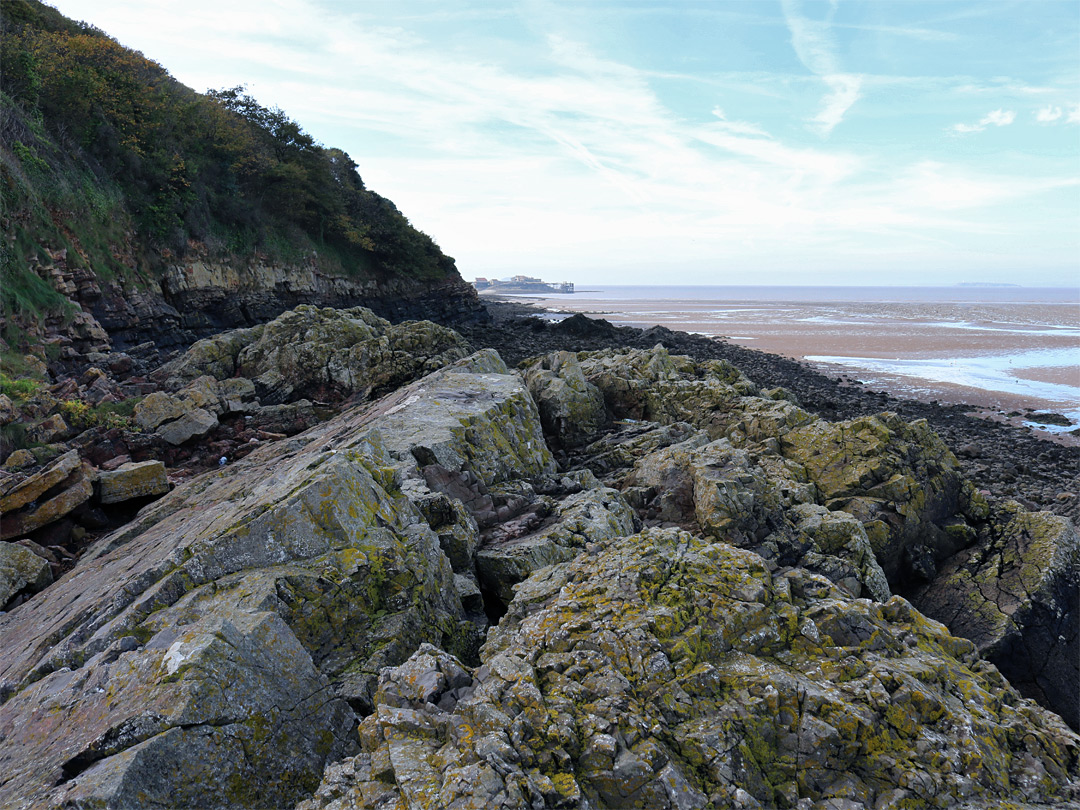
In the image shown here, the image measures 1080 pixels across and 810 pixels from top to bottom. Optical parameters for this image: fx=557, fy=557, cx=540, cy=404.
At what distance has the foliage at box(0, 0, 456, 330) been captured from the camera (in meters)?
28.0

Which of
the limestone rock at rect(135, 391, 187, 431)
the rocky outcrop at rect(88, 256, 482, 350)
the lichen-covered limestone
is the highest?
the rocky outcrop at rect(88, 256, 482, 350)

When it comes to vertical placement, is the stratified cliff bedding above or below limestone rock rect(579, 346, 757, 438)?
below

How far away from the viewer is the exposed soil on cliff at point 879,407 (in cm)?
2059

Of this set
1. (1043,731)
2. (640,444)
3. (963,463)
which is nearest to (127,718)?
(1043,731)

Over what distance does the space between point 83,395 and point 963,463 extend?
33832 millimetres

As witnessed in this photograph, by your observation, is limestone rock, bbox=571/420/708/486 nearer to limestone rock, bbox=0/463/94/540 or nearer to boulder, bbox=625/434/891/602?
boulder, bbox=625/434/891/602

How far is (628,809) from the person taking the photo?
12.4ft

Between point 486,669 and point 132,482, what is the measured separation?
1320cm

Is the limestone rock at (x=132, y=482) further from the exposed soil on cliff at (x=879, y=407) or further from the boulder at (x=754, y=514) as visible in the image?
the exposed soil on cliff at (x=879, y=407)

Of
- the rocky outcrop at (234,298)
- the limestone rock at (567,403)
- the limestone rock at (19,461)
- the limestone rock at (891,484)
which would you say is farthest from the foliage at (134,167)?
the limestone rock at (891,484)

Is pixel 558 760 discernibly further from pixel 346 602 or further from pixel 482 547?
pixel 482 547

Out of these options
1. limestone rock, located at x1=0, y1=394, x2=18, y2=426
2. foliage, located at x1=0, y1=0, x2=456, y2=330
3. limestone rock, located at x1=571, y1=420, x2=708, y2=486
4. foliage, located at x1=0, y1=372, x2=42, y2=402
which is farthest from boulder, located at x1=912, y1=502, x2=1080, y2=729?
foliage, located at x1=0, y1=0, x2=456, y2=330

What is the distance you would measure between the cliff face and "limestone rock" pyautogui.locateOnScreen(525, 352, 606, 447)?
22.1 metres

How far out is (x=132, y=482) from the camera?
13859 millimetres
